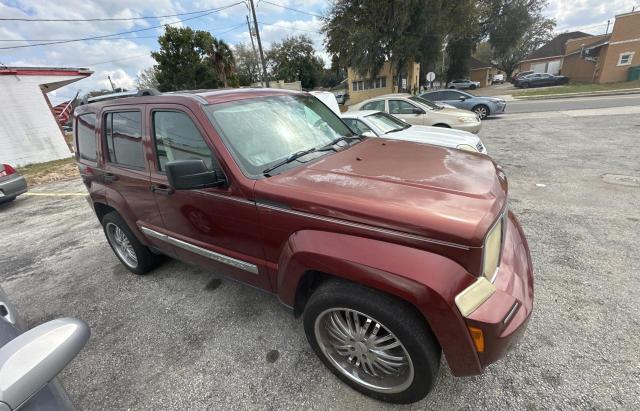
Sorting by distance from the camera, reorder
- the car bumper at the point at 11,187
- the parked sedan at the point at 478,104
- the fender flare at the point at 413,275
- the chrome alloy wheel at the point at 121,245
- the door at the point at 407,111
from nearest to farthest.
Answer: the fender flare at the point at 413,275, the chrome alloy wheel at the point at 121,245, the car bumper at the point at 11,187, the door at the point at 407,111, the parked sedan at the point at 478,104

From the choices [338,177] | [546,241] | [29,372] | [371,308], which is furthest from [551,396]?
[29,372]

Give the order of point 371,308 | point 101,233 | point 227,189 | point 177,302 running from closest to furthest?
point 371,308 → point 227,189 → point 177,302 → point 101,233

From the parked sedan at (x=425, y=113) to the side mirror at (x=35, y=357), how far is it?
30.1 feet

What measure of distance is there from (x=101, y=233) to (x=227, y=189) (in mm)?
4202

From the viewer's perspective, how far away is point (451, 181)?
69.3 inches

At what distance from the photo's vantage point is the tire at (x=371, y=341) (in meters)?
1.56

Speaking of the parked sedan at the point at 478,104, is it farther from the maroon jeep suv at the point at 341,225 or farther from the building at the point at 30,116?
the building at the point at 30,116

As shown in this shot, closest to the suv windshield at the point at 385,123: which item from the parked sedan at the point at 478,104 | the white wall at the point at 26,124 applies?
the parked sedan at the point at 478,104

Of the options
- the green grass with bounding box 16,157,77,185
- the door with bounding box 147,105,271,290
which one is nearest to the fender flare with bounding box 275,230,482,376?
the door with bounding box 147,105,271,290

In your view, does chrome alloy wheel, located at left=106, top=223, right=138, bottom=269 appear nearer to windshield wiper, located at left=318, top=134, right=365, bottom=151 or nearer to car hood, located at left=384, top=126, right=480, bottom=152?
windshield wiper, located at left=318, top=134, right=365, bottom=151

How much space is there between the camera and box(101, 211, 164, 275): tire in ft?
10.6

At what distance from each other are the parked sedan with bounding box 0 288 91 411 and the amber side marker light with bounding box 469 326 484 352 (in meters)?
1.64

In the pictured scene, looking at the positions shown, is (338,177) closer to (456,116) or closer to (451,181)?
(451,181)

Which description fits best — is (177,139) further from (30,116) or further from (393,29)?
(393,29)
